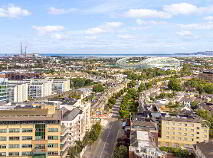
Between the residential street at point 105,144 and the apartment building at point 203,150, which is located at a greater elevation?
the apartment building at point 203,150

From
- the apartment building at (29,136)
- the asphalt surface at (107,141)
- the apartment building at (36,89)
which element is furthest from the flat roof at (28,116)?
the apartment building at (36,89)

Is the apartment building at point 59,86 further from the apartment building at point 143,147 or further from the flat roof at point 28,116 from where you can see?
the apartment building at point 143,147

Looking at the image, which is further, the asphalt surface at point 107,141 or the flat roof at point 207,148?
the asphalt surface at point 107,141

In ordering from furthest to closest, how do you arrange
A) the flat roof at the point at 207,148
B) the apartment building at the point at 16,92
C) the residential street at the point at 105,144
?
the apartment building at the point at 16,92 → the residential street at the point at 105,144 → the flat roof at the point at 207,148

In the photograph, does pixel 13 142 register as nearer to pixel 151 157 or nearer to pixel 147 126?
pixel 151 157

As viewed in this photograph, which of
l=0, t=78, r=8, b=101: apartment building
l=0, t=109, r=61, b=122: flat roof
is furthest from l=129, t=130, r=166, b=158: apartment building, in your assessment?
l=0, t=78, r=8, b=101: apartment building

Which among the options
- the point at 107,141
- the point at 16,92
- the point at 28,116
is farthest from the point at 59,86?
the point at 28,116

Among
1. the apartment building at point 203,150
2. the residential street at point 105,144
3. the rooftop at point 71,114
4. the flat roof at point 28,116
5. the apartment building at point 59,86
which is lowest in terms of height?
the residential street at point 105,144

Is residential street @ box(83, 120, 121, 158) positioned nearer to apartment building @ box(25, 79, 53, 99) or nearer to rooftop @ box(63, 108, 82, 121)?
rooftop @ box(63, 108, 82, 121)
